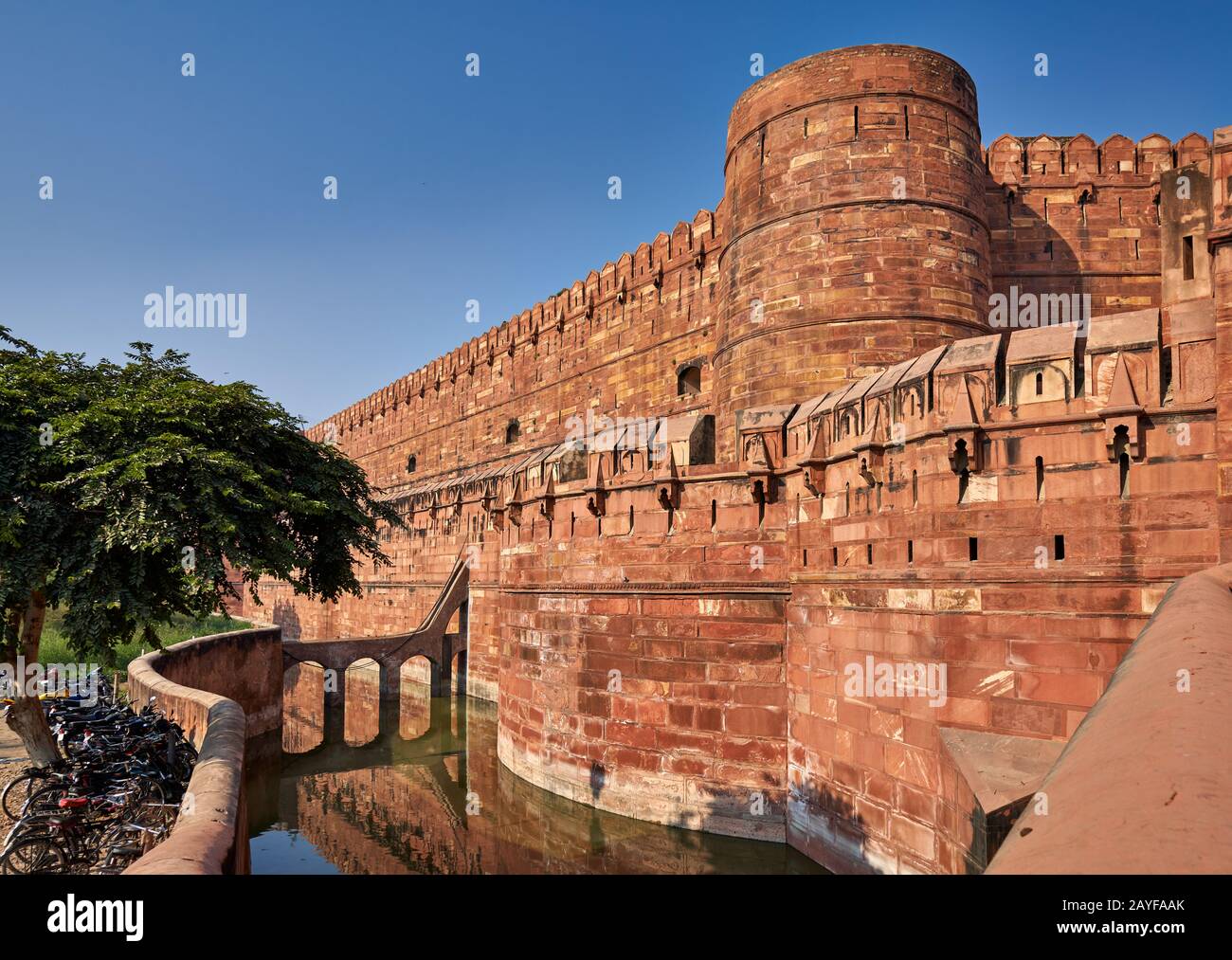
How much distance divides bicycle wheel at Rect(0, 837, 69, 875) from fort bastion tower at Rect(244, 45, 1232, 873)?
19.5 feet

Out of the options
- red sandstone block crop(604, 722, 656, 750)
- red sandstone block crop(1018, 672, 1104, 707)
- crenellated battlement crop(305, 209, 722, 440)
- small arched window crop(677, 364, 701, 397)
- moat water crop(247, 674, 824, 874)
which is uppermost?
crenellated battlement crop(305, 209, 722, 440)

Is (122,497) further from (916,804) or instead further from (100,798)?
(916,804)

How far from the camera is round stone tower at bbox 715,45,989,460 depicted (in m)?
12.6

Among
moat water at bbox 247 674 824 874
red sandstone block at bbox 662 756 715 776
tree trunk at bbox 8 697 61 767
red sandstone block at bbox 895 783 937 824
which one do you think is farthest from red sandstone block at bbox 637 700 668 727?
tree trunk at bbox 8 697 61 767

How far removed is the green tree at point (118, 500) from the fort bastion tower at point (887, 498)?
422 centimetres

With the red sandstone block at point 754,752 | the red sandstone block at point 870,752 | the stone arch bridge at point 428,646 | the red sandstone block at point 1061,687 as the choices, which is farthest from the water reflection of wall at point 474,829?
the stone arch bridge at point 428,646

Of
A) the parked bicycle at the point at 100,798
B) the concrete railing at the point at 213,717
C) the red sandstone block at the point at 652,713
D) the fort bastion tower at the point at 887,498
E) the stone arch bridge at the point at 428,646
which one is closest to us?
the concrete railing at the point at 213,717

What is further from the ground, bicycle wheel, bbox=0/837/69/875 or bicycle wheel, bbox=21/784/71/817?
bicycle wheel, bbox=21/784/71/817

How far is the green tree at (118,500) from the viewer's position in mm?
8820

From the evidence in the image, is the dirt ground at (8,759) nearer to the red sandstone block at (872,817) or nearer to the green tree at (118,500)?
the green tree at (118,500)

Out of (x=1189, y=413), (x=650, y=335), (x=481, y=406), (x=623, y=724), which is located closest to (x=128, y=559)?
(x=623, y=724)

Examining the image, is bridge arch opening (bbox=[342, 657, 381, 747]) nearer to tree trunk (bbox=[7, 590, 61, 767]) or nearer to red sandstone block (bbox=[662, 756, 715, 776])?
tree trunk (bbox=[7, 590, 61, 767])

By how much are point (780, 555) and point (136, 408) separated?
7353 millimetres
